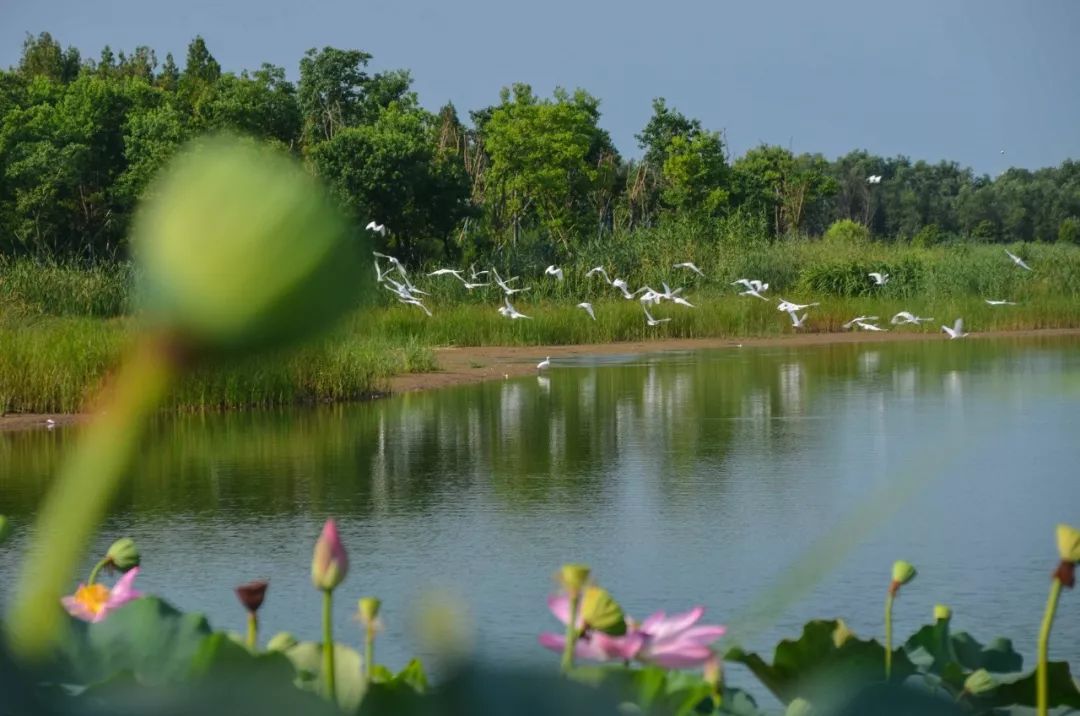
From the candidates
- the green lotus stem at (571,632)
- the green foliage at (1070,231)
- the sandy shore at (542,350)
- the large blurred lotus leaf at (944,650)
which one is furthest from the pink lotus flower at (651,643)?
the green foliage at (1070,231)

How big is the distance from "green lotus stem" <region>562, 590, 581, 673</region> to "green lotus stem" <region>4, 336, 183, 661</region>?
0.26 metres

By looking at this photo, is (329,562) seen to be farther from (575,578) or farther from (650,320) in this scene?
(650,320)

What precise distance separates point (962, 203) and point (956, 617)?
77.7 meters

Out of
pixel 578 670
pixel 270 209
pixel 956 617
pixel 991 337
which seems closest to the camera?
pixel 270 209

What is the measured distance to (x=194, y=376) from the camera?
0.39m

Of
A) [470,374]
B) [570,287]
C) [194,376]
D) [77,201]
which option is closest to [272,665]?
[194,376]

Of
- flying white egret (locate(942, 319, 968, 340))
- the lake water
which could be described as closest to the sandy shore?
flying white egret (locate(942, 319, 968, 340))

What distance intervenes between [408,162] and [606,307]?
909 cm

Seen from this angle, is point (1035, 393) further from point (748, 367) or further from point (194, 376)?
point (748, 367)

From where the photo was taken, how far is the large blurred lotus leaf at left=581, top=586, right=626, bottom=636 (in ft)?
2.47

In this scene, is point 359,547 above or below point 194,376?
below

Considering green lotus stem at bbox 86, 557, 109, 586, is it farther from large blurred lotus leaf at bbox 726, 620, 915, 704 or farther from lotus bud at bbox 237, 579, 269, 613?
large blurred lotus leaf at bbox 726, 620, 915, 704

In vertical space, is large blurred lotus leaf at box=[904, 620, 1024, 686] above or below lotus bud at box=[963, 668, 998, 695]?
below

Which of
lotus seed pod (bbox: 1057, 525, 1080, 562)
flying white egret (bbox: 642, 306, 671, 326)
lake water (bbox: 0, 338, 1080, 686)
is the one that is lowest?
lake water (bbox: 0, 338, 1080, 686)
